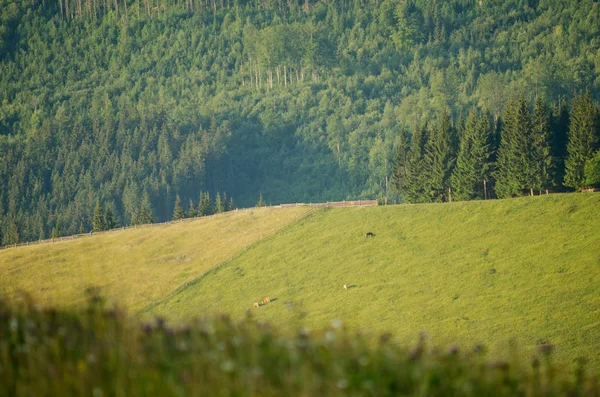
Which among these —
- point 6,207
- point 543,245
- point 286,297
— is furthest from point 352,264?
point 6,207

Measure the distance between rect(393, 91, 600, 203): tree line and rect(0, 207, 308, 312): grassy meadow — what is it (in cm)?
1878

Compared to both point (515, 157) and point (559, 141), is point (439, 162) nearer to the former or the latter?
point (515, 157)

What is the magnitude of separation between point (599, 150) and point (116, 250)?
61911 mm

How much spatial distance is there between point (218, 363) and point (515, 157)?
9274cm

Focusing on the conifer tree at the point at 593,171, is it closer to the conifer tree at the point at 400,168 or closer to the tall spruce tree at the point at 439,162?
the tall spruce tree at the point at 439,162

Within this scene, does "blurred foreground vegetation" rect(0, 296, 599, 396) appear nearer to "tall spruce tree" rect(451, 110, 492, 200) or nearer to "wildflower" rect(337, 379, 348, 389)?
"wildflower" rect(337, 379, 348, 389)

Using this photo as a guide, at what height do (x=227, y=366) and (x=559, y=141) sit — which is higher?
(x=227, y=366)

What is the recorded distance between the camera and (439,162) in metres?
109

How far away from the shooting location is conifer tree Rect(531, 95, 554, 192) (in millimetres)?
100250

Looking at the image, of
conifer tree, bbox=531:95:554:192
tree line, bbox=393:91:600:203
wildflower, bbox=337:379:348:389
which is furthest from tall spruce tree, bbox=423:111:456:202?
wildflower, bbox=337:379:348:389

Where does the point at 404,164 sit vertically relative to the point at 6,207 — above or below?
above

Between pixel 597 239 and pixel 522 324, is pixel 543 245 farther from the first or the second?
pixel 522 324

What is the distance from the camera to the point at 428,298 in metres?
74.1

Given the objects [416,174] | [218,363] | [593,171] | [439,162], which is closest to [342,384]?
[218,363]
